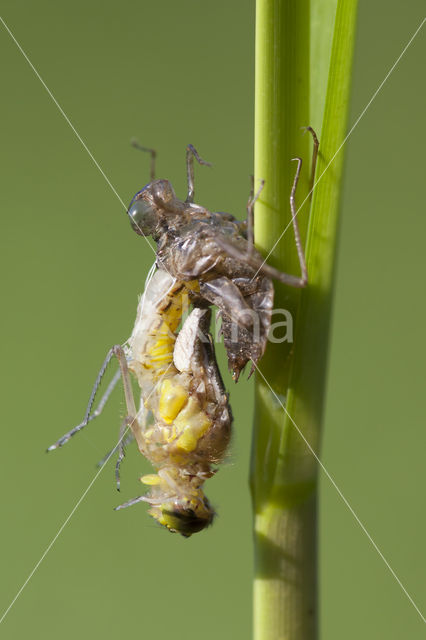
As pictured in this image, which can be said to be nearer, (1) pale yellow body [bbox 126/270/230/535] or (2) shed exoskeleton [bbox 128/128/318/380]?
(2) shed exoskeleton [bbox 128/128/318/380]

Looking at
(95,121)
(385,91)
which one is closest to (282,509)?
(385,91)

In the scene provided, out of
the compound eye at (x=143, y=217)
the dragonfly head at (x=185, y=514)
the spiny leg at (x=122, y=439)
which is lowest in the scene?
the dragonfly head at (x=185, y=514)

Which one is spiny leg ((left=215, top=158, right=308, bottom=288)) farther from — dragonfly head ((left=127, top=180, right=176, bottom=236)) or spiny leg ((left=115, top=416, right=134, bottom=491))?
spiny leg ((left=115, top=416, right=134, bottom=491))

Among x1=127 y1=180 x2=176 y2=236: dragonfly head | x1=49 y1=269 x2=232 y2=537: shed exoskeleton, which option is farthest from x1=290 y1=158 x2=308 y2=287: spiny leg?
x1=127 y1=180 x2=176 y2=236: dragonfly head

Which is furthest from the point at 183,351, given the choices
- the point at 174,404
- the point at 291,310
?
the point at 291,310

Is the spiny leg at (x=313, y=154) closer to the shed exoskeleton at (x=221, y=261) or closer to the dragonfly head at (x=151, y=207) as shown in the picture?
the shed exoskeleton at (x=221, y=261)

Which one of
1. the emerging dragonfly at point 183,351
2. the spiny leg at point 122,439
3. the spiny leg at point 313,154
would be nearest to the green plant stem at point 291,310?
the spiny leg at point 313,154

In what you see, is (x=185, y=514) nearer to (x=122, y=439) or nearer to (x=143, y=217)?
(x=122, y=439)

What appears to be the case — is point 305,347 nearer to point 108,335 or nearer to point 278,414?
point 278,414

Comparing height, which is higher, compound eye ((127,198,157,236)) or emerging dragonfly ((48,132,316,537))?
compound eye ((127,198,157,236))
